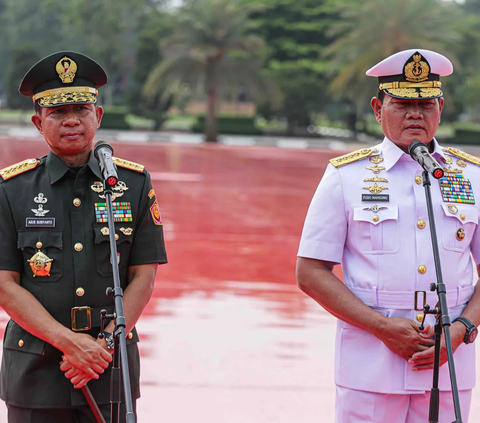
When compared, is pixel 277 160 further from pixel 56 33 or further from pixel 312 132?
pixel 56 33

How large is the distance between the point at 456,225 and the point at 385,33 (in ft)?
104

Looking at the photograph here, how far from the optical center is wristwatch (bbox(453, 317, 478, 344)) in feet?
8.14

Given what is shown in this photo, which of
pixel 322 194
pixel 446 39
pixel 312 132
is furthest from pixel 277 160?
pixel 322 194

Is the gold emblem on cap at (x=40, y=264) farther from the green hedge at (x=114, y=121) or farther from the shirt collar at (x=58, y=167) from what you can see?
the green hedge at (x=114, y=121)

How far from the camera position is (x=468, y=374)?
2588 mm

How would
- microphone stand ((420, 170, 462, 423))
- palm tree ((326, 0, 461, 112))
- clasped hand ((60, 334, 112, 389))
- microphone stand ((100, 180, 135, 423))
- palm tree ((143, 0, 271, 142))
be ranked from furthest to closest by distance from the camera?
palm tree ((143, 0, 271, 142)), palm tree ((326, 0, 461, 112)), clasped hand ((60, 334, 112, 389)), microphone stand ((420, 170, 462, 423)), microphone stand ((100, 180, 135, 423))

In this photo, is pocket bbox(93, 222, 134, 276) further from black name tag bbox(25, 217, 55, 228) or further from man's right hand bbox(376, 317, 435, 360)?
man's right hand bbox(376, 317, 435, 360)

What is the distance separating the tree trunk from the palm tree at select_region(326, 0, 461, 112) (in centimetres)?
524

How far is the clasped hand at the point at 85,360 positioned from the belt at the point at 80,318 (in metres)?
0.06

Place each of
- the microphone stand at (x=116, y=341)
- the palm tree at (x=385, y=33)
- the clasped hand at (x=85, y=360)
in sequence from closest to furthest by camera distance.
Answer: the microphone stand at (x=116, y=341), the clasped hand at (x=85, y=360), the palm tree at (x=385, y=33)

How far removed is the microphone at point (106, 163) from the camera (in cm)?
222

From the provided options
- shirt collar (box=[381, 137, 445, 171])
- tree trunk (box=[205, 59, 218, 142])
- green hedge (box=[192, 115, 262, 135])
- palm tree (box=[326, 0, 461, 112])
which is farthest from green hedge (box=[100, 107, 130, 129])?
shirt collar (box=[381, 137, 445, 171])

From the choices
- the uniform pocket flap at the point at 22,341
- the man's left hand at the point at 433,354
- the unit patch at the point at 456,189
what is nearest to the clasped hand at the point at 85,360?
the uniform pocket flap at the point at 22,341

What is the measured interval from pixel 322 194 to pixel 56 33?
64538mm
